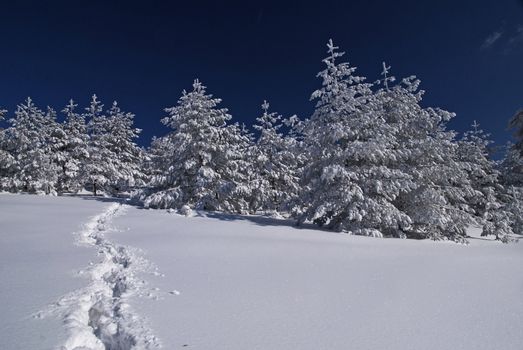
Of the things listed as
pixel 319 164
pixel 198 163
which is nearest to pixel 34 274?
pixel 319 164

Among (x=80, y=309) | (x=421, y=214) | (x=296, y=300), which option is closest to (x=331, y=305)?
(x=296, y=300)

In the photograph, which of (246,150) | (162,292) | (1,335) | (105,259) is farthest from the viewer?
(246,150)

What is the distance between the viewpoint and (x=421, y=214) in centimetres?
1376

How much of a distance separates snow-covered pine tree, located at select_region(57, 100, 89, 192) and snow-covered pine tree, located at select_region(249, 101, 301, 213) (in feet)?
56.3

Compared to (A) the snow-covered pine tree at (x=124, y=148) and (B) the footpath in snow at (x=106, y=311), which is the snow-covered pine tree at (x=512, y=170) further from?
(A) the snow-covered pine tree at (x=124, y=148)

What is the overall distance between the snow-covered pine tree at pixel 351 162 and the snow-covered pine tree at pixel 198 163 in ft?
23.0

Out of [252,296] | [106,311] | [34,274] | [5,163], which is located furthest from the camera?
[5,163]

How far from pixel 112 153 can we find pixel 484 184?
109ft

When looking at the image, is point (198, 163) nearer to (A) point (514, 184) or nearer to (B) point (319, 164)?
(B) point (319, 164)

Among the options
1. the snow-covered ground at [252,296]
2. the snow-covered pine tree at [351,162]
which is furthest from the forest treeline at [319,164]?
the snow-covered ground at [252,296]

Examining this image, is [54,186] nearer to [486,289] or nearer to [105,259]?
[105,259]

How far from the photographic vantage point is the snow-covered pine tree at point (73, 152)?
29.8m

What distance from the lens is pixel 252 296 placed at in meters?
4.46

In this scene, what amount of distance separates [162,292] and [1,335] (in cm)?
186
